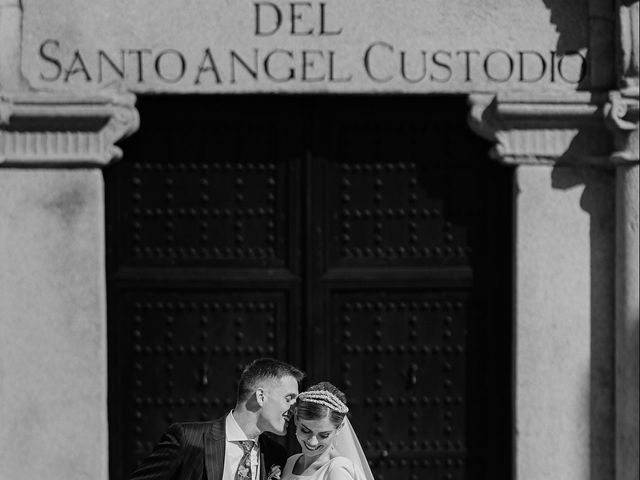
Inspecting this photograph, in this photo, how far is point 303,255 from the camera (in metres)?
7.55

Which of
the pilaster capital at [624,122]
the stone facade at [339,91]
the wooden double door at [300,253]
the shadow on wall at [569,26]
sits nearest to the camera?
the pilaster capital at [624,122]

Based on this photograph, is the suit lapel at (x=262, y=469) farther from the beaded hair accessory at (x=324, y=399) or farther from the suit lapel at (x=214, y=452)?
the beaded hair accessory at (x=324, y=399)

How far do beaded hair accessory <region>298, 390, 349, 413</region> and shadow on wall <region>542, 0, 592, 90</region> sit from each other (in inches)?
90.4

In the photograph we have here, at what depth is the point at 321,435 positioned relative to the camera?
583 cm

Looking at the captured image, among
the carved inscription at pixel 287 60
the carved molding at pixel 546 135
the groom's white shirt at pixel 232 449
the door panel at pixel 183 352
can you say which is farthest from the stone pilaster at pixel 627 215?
the groom's white shirt at pixel 232 449

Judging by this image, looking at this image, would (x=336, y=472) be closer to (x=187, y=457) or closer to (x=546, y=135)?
(x=187, y=457)

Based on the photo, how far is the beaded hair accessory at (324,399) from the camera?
5809mm

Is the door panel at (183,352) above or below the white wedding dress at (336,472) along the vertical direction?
above

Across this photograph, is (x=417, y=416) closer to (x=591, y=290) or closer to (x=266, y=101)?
(x=591, y=290)

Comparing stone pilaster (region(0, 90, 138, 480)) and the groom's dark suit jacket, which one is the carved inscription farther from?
the groom's dark suit jacket

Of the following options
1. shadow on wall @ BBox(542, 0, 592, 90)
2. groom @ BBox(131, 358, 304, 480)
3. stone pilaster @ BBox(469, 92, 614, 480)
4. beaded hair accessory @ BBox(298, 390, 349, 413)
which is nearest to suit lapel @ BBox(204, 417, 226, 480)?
groom @ BBox(131, 358, 304, 480)

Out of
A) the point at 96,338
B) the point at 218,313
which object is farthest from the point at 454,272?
the point at 96,338

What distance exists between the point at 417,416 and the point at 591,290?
964mm

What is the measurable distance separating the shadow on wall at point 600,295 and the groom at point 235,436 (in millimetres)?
1894
